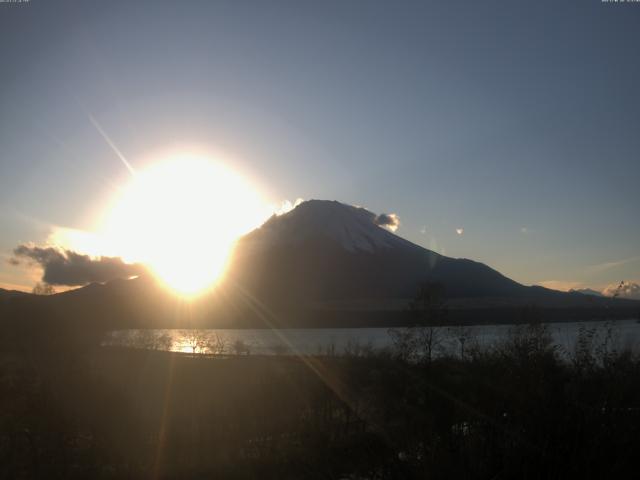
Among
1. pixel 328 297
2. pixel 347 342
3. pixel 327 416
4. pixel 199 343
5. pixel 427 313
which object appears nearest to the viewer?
pixel 327 416

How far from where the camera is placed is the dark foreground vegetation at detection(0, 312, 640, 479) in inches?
173

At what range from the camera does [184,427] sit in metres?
17.0

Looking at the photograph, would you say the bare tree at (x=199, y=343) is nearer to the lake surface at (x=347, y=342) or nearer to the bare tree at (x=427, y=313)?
the lake surface at (x=347, y=342)

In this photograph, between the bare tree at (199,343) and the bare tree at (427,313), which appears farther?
the bare tree at (199,343)

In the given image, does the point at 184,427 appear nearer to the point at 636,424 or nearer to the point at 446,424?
the point at 446,424

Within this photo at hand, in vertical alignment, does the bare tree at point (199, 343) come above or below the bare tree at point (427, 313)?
below

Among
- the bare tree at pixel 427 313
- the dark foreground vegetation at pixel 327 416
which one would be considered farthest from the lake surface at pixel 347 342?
the dark foreground vegetation at pixel 327 416

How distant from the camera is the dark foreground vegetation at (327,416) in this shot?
439 centimetres

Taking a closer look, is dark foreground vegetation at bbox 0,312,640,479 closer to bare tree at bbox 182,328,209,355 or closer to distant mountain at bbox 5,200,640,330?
bare tree at bbox 182,328,209,355

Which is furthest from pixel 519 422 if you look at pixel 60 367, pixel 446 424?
pixel 60 367

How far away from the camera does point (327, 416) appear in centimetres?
1856

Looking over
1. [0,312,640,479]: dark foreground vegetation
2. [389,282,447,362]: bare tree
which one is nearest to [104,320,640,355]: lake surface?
[389,282,447,362]: bare tree

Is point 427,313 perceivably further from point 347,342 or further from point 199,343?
point 199,343

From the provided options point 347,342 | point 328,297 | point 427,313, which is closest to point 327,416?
point 427,313
